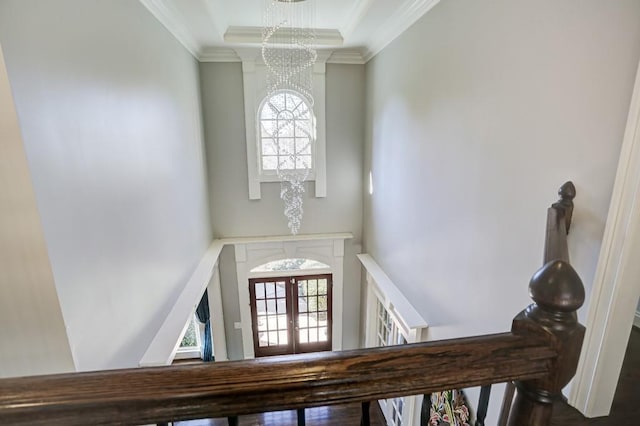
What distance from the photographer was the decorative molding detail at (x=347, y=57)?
16.6 feet

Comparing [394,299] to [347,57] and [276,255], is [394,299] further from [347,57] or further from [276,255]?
[347,57]

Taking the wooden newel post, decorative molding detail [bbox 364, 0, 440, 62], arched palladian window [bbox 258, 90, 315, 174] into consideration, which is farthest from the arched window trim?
the wooden newel post

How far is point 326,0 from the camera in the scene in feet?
11.6

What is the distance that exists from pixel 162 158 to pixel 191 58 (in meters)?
2.08

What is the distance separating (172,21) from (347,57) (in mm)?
2657

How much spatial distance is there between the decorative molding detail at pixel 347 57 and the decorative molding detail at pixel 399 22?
42 centimetres

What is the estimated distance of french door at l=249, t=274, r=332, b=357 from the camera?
605 cm

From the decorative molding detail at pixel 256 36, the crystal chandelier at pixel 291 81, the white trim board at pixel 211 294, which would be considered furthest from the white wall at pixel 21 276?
the decorative molding detail at pixel 256 36

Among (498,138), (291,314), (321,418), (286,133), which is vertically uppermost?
(286,133)

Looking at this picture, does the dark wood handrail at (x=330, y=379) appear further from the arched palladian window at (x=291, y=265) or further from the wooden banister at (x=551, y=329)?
the arched palladian window at (x=291, y=265)

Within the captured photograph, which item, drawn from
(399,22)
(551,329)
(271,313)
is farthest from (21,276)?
(271,313)

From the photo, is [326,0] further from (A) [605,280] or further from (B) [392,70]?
(A) [605,280]

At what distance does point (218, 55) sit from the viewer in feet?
16.0

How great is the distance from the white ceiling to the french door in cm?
382
